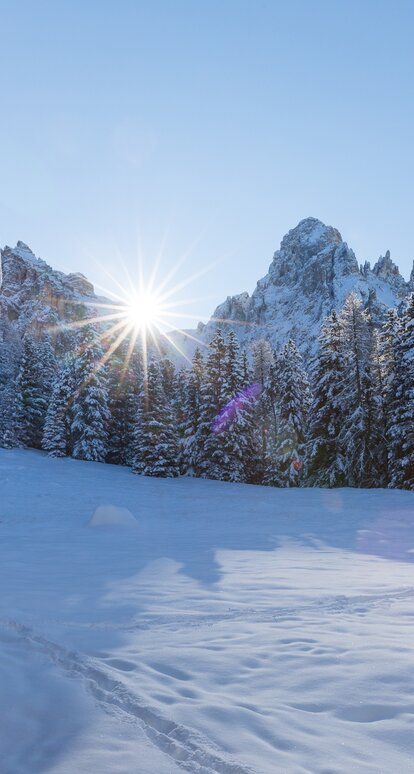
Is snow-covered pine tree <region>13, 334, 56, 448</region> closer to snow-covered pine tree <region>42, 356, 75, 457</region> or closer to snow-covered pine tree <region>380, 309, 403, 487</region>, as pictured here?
snow-covered pine tree <region>42, 356, 75, 457</region>

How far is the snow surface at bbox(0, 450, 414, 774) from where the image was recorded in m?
3.07

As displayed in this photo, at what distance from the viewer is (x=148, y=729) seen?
3350 mm

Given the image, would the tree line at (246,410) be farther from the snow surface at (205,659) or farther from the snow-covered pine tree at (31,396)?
the snow surface at (205,659)

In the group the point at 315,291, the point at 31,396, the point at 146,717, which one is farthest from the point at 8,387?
the point at 315,291

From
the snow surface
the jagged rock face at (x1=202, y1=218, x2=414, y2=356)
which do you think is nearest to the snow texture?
the snow surface

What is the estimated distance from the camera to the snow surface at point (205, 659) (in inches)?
121

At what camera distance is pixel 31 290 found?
126 metres

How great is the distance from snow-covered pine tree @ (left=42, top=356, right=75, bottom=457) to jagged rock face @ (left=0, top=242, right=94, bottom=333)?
79.1 m

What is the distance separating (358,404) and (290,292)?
17393 cm

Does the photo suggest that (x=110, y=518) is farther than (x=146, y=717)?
Yes

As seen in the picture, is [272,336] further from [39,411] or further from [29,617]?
[29,617]

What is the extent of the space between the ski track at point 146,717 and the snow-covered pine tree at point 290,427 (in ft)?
103

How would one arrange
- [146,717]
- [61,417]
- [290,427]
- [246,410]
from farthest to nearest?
[61,417] → [290,427] → [246,410] → [146,717]

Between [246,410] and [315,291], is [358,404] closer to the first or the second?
[246,410]
